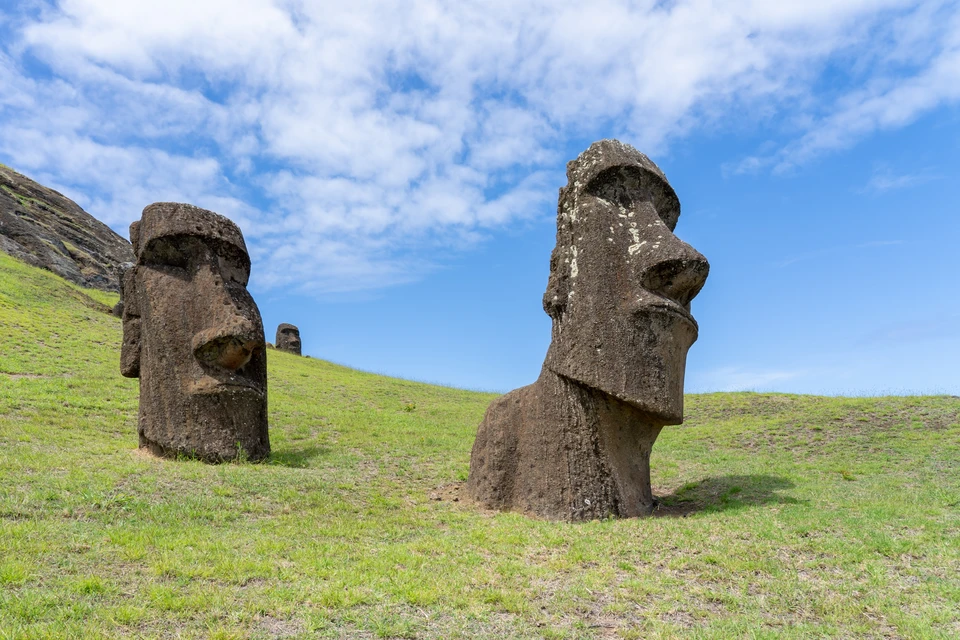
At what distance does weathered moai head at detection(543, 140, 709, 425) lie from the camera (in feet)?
28.5

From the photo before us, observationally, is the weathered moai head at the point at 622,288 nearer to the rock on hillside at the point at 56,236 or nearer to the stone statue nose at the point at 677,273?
the stone statue nose at the point at 677,273

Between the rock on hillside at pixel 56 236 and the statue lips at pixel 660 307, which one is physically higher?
the rock on hillside at pixel 56 236

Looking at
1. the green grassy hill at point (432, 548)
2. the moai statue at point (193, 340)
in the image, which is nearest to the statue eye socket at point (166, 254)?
the moai statue at point (193, 340)

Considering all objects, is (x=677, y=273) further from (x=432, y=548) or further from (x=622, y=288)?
(x=432, y=548)

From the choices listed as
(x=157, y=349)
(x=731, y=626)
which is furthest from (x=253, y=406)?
(x=731, y=626)

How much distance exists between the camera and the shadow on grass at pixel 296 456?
1198 centimetres

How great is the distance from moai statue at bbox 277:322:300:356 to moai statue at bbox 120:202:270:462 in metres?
31.2

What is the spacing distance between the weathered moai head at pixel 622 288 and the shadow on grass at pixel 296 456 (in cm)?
514

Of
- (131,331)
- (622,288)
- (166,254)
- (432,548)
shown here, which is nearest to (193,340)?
(166,254)

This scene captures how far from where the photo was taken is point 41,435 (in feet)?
38.8

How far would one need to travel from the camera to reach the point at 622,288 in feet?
29.3

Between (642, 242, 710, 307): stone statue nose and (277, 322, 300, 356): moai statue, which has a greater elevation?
(277, 322, 300, 356): moai statue

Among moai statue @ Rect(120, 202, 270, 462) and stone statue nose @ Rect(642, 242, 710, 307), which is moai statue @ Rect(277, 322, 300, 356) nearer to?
moai statue @ Rect(120, 202, 270, 462)

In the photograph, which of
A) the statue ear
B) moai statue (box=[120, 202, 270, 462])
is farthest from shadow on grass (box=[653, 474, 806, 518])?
the statue ear
